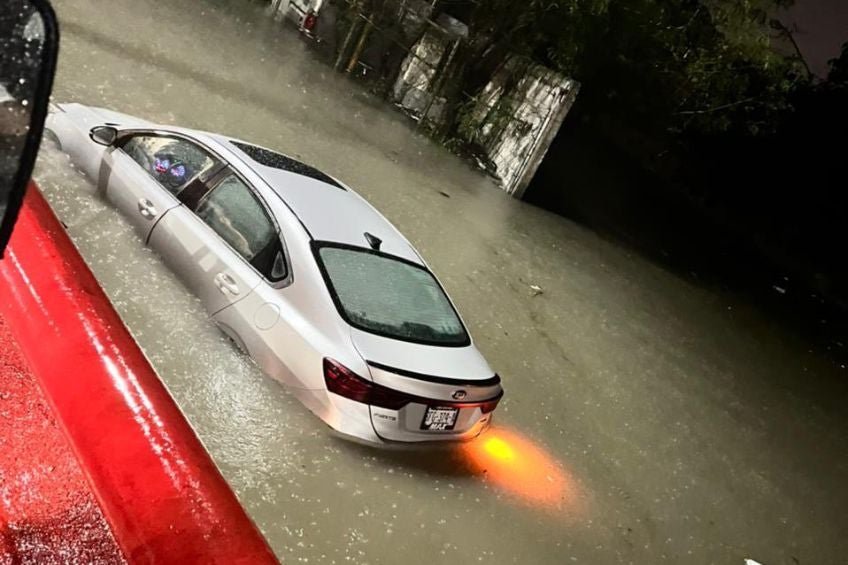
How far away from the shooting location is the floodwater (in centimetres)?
395

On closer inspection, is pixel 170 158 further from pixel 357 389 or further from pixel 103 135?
pixel 357 389

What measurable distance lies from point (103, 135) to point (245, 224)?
1579 millimetres

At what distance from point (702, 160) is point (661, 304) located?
9.30 metres

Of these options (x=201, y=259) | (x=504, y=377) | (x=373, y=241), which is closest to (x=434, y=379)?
(x=373, y=241)

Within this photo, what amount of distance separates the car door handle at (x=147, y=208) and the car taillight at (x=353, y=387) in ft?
6.22

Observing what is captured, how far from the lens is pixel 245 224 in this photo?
4254 mm

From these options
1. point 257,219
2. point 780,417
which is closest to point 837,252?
point 780,417

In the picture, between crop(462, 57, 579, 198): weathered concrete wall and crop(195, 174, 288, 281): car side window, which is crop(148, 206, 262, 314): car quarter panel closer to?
crop(195, 174, 288, 281): car side window

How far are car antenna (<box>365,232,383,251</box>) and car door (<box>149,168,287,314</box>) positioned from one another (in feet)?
2.10

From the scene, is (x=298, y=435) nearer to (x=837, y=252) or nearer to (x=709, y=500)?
(x=709, y=500)

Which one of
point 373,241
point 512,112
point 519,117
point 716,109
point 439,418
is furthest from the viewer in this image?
point 716,109

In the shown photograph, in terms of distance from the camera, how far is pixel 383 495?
3922 mm

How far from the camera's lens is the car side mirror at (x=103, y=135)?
489 centimetres

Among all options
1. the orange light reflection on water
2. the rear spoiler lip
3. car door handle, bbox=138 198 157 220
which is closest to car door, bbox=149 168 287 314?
car door handle, bbox=138 198 157 220
